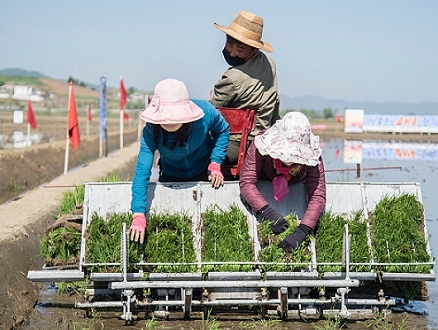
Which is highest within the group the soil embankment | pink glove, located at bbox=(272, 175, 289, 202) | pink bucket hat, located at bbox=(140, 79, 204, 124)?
pink bucket hat, located at bbox=(140, 79, 204, 124)

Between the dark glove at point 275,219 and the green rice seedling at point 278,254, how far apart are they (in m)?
0.03

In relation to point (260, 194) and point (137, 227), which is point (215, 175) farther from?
point (137, 227)

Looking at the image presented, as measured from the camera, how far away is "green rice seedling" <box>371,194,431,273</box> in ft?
21.5

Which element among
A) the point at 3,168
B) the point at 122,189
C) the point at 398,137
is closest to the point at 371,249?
the point at 122,189

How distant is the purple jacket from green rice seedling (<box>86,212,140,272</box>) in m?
1.03

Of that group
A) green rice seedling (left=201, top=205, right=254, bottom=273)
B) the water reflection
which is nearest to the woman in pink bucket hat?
green rice seedling (left=201, top=205, right=254, bottom=273)

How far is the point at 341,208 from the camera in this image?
703 cm

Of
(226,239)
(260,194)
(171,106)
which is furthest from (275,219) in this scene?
(171,106)

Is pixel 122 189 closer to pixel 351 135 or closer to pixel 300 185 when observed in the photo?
pixel 300 185

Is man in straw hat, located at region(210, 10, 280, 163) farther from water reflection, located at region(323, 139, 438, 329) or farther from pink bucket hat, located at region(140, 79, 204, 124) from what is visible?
water reflection, located at region(323, 139, 438, 329)

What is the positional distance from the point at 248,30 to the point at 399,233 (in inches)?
89.7

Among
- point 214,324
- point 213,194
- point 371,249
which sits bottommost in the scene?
point 214,324

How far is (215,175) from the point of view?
681 cm

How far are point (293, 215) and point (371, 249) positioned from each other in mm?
719
